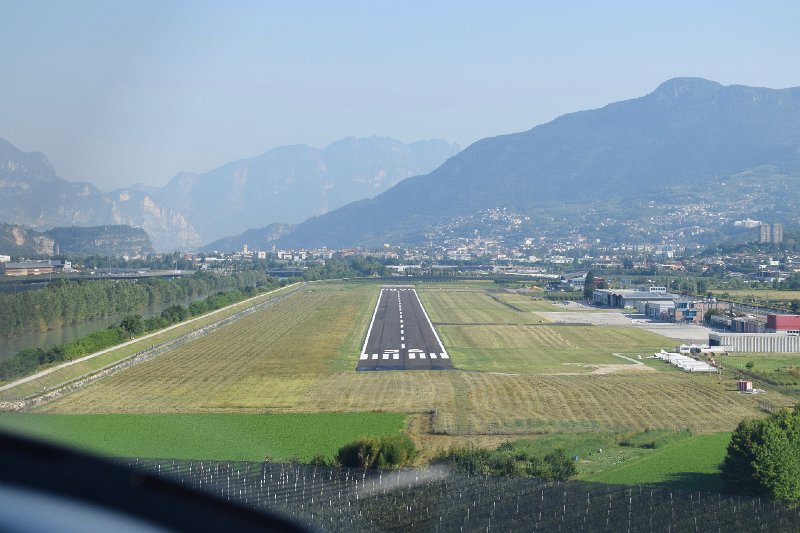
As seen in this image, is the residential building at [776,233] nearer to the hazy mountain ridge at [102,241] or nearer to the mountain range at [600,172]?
the mountain range at [600,172]

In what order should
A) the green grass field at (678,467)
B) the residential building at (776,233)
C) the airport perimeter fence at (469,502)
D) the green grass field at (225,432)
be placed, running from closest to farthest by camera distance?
the airport perimeter fence at (469,502)
the green grass field at (678,467)
the green grass field at (225,432)
the residential building at (776,233)

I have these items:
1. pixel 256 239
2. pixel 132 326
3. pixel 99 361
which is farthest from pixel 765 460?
pixel 256 239

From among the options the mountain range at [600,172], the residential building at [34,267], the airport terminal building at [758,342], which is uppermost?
the mountain range at [600,172]

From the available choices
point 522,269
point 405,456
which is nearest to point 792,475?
point 405,456

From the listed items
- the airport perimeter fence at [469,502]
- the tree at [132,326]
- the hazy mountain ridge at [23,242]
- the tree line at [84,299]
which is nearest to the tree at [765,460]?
the airport perimeter fence at [469,502]

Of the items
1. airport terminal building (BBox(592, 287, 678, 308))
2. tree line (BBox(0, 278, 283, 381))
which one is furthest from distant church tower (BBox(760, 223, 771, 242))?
tree line (BBox(0, 278, 283, 381))

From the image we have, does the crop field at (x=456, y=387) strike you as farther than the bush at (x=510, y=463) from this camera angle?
Yes
